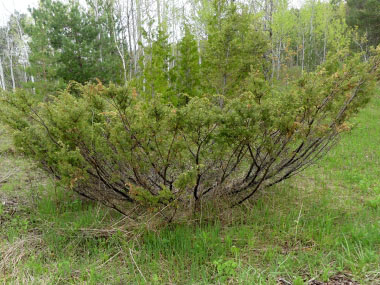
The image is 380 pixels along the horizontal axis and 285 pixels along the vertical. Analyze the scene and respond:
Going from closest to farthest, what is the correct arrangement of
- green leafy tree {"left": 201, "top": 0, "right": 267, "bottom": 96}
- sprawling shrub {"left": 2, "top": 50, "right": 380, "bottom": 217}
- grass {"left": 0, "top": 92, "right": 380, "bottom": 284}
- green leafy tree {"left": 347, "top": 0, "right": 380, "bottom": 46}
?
grass {"left": 0, "top": 92, "right": 380, "bottom": 284}, sprawling shrub {"left": 2, "top": 50, "right": 380, "bottom": 217}, green leafy tree {"left": 201, "top": 0, "right": 267, "bottom": 96}, green leafy tree {"left": 347, "top": 0, "right": 380, "bottom": 46}

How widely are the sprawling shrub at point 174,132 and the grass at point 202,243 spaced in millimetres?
345

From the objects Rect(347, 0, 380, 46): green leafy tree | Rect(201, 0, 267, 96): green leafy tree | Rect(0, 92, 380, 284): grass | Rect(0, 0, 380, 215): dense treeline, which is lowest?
Rect(0, 92, 380, 284): grass

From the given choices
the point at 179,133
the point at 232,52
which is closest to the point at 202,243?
the point at 179,133

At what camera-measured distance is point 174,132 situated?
2.55m

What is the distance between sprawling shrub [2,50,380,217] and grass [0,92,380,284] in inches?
13.6

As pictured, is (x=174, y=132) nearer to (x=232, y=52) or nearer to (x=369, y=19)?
(x=232, y=52)

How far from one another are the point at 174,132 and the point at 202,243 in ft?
3.46

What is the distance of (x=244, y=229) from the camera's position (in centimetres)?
284

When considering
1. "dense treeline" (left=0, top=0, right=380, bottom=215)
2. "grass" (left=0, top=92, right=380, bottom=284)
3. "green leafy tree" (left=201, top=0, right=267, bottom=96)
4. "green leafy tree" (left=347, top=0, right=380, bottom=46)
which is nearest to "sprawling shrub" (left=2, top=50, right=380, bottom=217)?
"dense treeline" (left=0, top=0, right=380, bottom=215)

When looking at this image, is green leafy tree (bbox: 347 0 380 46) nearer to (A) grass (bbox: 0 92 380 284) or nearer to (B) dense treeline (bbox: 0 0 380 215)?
(B) dense treeline (bbox: 0 0 380 215)

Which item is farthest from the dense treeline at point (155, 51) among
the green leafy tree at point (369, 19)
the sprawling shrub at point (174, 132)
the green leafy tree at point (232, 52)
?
the green leafy tree at point (369, 19)

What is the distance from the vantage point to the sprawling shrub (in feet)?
8.20

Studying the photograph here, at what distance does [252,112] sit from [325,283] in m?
1.43

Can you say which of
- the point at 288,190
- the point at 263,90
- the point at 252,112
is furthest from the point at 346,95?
the point at 288,190
